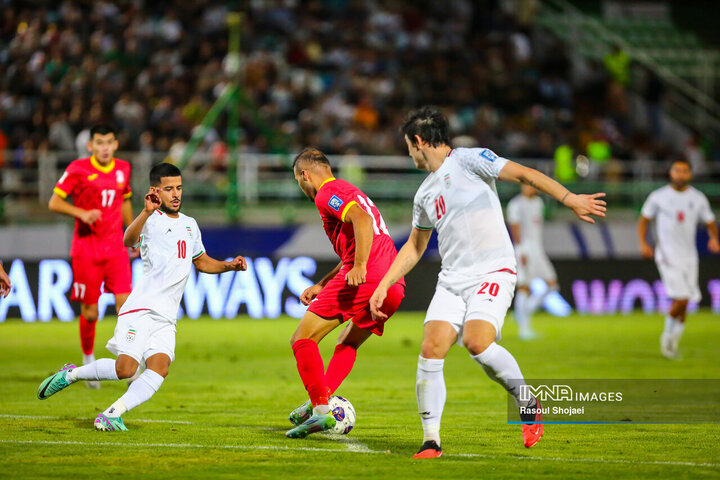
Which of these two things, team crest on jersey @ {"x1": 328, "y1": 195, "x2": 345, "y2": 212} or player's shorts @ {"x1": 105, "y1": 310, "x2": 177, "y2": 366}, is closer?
team crest on jersey @ {"x1": 328, "y1": 195, "x2": 345, "y2": 212}

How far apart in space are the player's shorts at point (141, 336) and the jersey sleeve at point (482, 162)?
2661 mm

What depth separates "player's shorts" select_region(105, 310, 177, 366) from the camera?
7812 millimetres

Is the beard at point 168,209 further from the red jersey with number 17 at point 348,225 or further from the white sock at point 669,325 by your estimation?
the white sock at point 669,325

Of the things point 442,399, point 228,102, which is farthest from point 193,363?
point 228,102

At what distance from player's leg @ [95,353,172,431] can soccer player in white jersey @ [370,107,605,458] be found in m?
1.93

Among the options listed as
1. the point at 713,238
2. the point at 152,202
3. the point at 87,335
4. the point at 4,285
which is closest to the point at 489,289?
the point at 152,202

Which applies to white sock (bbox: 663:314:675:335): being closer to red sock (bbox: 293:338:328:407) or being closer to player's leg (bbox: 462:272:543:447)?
player's leg (bbox: 462:272:543:447)

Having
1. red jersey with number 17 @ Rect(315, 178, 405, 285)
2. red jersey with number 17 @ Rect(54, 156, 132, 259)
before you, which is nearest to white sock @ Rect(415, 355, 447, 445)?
red jersey with number 17 @ Rect(315, 178, 405, 285)

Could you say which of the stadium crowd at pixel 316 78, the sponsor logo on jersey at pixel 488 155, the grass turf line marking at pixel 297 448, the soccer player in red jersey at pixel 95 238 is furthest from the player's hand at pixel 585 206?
the stadium crowd at pixel 316 78

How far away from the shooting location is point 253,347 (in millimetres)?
14859

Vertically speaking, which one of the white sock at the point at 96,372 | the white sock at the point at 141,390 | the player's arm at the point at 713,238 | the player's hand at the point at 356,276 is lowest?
the white sock at the point at 141,390

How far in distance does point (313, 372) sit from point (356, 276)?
0.77 metres

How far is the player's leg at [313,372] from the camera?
737cm

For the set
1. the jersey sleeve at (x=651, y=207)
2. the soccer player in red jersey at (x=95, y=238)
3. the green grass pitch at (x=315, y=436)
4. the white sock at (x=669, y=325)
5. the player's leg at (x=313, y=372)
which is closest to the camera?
the green grass pitch at (x=315, y=436)
